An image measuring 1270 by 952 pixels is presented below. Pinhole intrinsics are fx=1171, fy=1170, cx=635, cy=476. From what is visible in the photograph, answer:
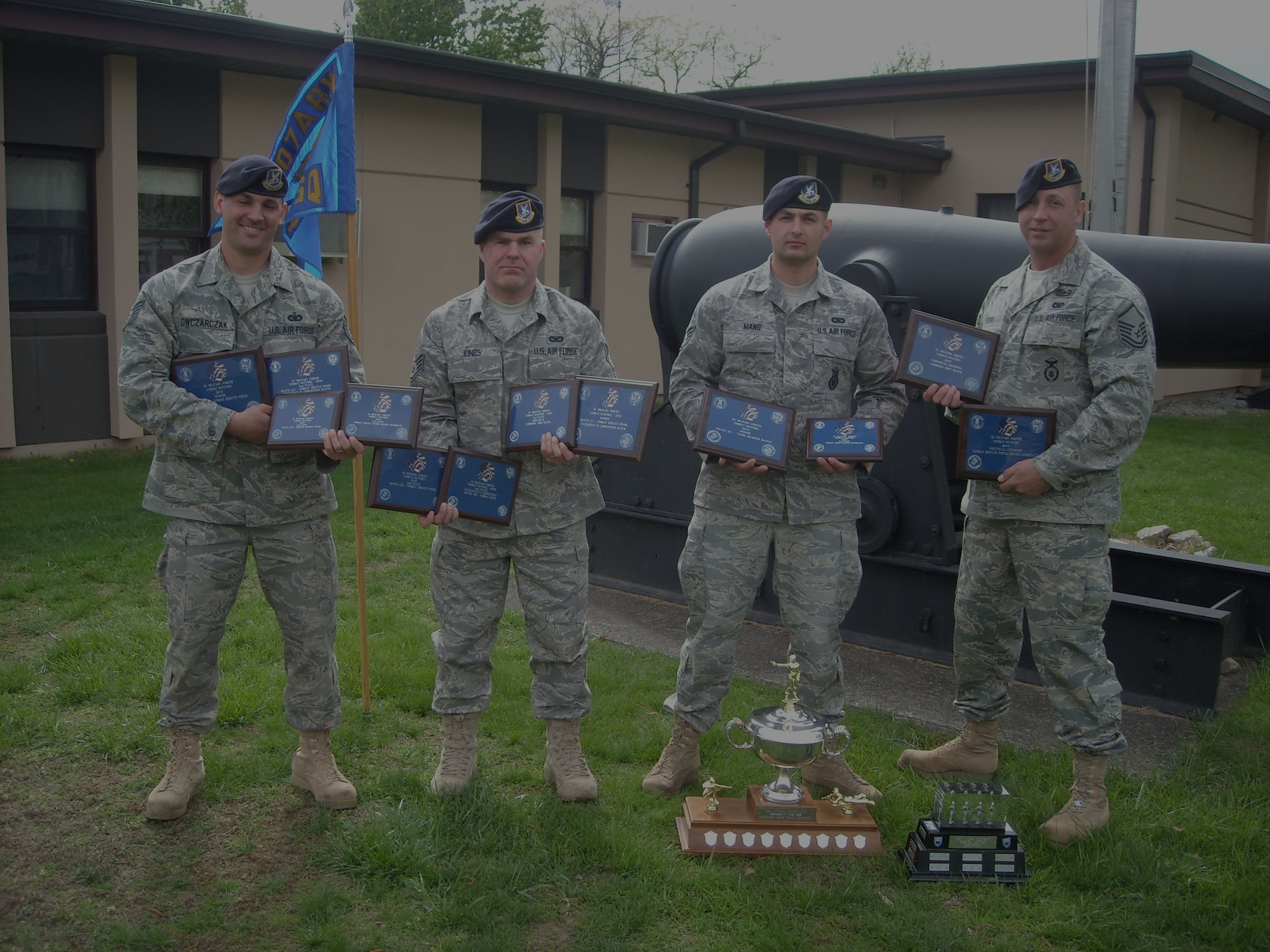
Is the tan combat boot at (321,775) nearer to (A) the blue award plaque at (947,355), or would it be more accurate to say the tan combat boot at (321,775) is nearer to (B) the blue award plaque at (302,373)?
(B) the blue award plaque at (302,373)

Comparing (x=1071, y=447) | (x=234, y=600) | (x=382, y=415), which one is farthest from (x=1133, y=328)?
(x=234, y=600)

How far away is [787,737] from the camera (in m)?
3.42

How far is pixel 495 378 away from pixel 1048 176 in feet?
6.02

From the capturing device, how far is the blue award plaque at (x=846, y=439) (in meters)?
3.62

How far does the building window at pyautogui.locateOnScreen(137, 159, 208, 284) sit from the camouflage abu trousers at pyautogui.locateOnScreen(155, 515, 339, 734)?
7.51 meters

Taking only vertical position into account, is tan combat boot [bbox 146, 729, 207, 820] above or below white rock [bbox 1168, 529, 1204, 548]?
below

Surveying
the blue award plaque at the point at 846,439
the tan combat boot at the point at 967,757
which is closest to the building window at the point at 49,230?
the blue award plaque at the point at 846,439

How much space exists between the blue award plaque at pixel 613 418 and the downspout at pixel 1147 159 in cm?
1473

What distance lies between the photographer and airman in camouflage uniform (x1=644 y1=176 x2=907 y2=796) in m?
3.73

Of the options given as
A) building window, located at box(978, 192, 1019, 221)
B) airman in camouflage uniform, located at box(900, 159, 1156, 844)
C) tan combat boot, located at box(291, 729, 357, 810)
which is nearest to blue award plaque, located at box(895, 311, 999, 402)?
airman in camouflage uniform, located at box(900, 159, 1156, 844)

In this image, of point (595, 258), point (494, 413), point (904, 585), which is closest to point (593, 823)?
point (494, 413)

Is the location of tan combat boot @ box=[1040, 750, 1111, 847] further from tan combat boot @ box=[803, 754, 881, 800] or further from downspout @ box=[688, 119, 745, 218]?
downspout @ box=[688, 119, 745, 218]

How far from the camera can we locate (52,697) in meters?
4.64

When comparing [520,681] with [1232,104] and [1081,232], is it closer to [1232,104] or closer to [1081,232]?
[1081,232]
